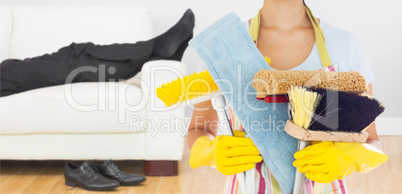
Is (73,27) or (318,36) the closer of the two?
(318,36)

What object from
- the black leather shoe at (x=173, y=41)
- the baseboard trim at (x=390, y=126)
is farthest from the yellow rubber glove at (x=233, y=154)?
the baseboard trim at (x=390, y=126)

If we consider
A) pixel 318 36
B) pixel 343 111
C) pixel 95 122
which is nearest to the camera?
pixel 343 111

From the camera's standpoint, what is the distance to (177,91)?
715 mm

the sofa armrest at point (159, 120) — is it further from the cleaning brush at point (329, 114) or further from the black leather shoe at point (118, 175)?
the cleaning brush at point (329, 114)

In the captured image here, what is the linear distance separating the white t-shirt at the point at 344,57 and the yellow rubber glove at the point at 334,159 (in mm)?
233

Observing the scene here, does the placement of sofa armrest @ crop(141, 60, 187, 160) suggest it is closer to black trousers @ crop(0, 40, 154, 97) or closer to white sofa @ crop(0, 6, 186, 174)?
white sofa @ crop(0, 6, 186, 174)

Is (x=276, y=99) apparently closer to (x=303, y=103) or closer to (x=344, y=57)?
(x=303, y=103)

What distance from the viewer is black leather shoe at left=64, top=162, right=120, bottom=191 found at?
225 cm

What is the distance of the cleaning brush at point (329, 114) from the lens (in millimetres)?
605

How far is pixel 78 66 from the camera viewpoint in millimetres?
2646

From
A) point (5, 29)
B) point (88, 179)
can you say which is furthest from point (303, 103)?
point (5, 29)

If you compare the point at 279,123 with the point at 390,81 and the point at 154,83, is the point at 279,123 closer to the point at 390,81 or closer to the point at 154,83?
the point at 154,83

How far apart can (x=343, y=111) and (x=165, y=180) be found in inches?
74.1

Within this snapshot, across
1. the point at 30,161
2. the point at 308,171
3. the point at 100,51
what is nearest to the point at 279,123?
the point at 308,171
